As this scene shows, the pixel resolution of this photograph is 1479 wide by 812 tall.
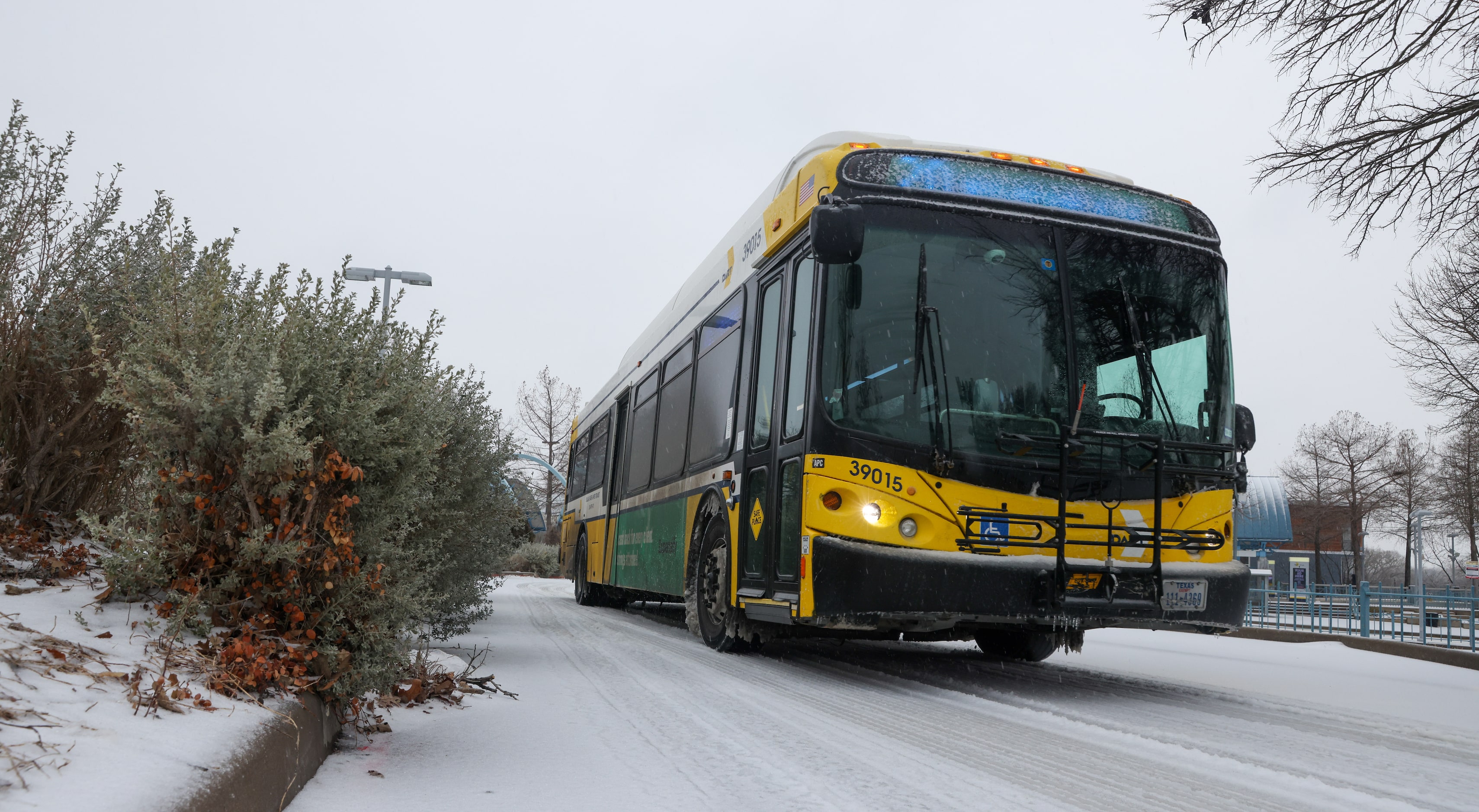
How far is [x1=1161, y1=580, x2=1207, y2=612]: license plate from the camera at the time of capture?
6.27 meters

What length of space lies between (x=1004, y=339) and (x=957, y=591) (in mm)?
1632

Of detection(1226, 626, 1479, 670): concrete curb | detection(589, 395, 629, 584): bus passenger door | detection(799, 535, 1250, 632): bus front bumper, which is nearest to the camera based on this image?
detection(799, 535, 1250, 632): bus front bumper

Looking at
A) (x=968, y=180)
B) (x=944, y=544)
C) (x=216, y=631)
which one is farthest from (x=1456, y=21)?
(x=216, y=631)

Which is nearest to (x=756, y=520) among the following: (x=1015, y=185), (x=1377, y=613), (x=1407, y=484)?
(x=1015, y=185)

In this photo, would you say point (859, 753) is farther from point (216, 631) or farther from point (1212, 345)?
point (1212, 345)

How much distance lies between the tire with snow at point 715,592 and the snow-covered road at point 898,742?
263 mm

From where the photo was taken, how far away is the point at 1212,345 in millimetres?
6953

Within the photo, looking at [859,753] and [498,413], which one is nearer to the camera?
[859,753]

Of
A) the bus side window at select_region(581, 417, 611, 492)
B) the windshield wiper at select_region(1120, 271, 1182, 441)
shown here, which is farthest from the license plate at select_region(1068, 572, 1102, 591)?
the bus side window at select_region(581, 417, 611, 492)

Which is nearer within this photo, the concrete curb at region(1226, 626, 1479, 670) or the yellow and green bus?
the yellow and green bus

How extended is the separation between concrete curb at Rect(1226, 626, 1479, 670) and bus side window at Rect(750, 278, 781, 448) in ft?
28.0

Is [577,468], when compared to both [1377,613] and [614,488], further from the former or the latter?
[1377,613]

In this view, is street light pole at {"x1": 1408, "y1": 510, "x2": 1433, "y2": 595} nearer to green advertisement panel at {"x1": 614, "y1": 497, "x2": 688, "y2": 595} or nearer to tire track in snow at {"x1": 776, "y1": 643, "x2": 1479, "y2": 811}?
green advertisement panel at {"x1": 614, "y1": 497, "x2": 688, "y2": 595}

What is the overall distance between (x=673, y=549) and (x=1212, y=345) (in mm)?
5194
